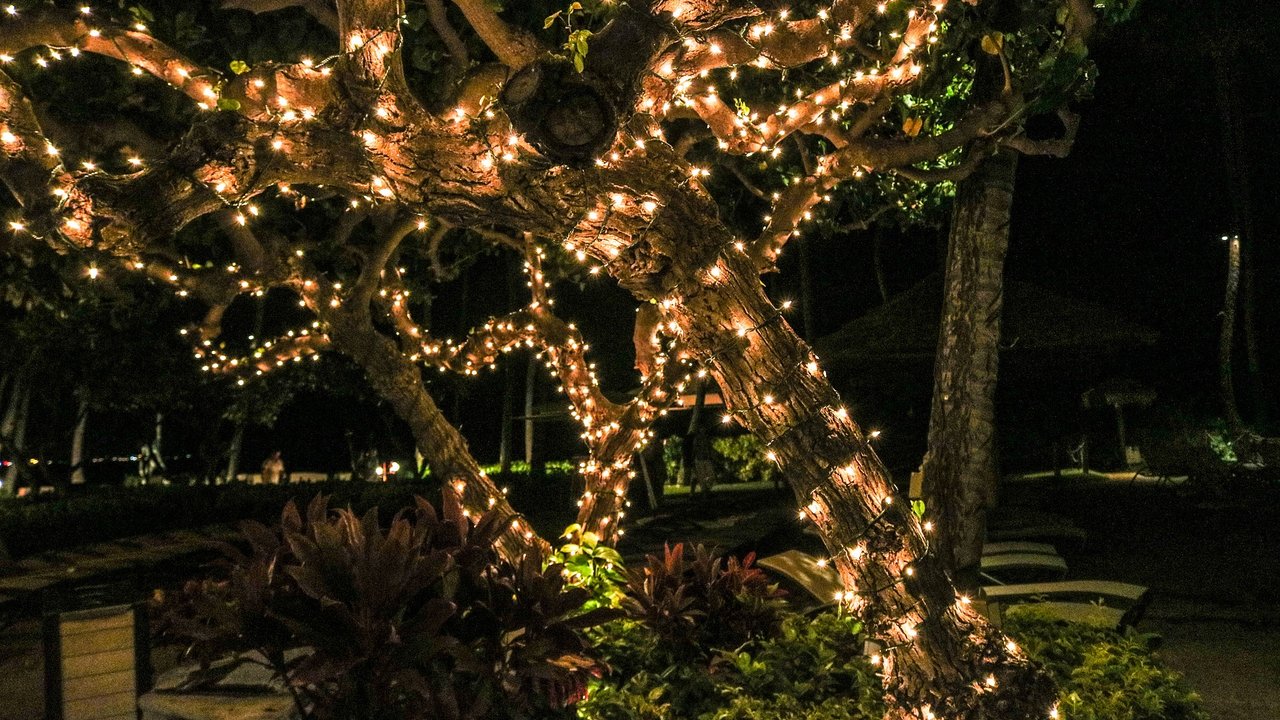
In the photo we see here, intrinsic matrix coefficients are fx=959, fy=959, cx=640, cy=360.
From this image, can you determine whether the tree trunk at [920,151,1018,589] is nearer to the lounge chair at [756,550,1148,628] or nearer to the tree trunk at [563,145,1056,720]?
the lounge chair at [756,550,1148,628]

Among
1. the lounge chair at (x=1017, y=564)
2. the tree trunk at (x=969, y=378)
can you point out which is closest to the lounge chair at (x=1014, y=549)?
the lounge chair at (x=1017, y=564)

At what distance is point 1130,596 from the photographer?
5527 millimetres

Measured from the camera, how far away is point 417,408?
6.61 meters

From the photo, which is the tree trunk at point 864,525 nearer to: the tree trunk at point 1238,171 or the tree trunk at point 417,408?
the tree trunk at point 417,408

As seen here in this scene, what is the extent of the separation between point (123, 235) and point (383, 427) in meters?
21.4

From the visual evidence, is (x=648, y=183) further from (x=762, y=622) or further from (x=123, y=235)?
(x=762, y=622)

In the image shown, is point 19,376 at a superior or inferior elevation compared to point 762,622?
superior

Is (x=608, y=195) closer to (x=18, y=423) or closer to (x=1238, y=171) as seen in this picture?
(x=18, y=423)

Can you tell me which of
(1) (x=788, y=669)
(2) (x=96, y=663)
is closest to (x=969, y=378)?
(1) (x=788, y=669)

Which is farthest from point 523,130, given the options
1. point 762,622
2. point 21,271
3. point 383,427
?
point 383,427

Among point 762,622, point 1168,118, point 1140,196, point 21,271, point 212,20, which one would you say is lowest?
point 762,622

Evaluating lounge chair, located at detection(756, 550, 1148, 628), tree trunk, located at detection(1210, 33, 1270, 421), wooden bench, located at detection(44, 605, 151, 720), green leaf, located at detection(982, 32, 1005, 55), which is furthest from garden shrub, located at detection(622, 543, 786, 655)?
tree trunk, located at detection(1210, 33, 1270, 421)

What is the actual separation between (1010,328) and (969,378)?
4903 mm

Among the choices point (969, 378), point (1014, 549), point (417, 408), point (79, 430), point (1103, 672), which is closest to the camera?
point (1103, 672)
